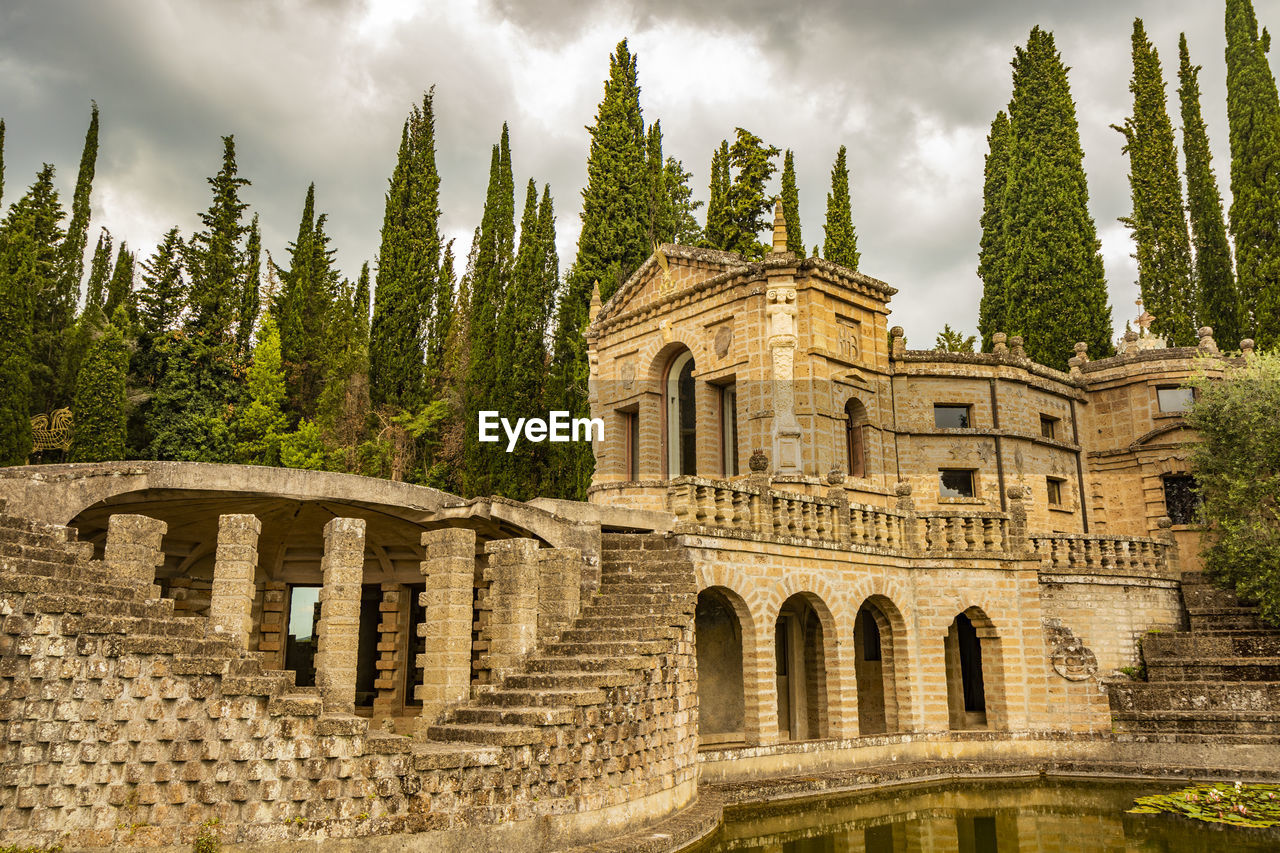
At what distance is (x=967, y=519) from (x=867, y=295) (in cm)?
627

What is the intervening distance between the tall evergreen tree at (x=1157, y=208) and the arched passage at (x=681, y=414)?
2071cm

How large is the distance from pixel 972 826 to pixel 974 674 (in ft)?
32.0

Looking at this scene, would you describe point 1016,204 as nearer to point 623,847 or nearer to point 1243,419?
point 1243,419

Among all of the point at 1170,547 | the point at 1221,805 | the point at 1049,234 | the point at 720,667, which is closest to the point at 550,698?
the point at 720,667

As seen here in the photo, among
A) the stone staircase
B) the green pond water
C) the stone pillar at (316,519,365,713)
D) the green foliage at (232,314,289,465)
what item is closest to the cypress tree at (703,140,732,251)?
the green foliage at (232,314,289,465)

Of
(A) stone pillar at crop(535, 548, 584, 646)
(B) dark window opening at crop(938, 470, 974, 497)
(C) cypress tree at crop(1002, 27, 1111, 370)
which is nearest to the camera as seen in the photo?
(A) stone pillar at crop(535, 548, 584, 646)

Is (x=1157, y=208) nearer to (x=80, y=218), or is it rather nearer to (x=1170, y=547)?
(x=1170, y=547)

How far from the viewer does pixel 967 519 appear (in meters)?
19.1

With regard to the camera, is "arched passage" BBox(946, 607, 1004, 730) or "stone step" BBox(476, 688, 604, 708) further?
"arched passage" BBox(946, 607, 1004, 730)

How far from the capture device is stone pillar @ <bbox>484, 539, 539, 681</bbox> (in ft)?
38.5

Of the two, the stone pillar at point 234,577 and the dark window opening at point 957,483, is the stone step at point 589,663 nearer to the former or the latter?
the stone pillar at point 234,577

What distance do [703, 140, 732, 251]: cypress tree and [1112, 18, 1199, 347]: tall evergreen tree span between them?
1696 cm

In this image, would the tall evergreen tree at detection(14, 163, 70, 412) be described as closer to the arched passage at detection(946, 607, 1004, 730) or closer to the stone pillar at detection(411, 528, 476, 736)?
the stone pillar at detection(411, 528, 476, 736)

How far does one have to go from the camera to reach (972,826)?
13.6 m
